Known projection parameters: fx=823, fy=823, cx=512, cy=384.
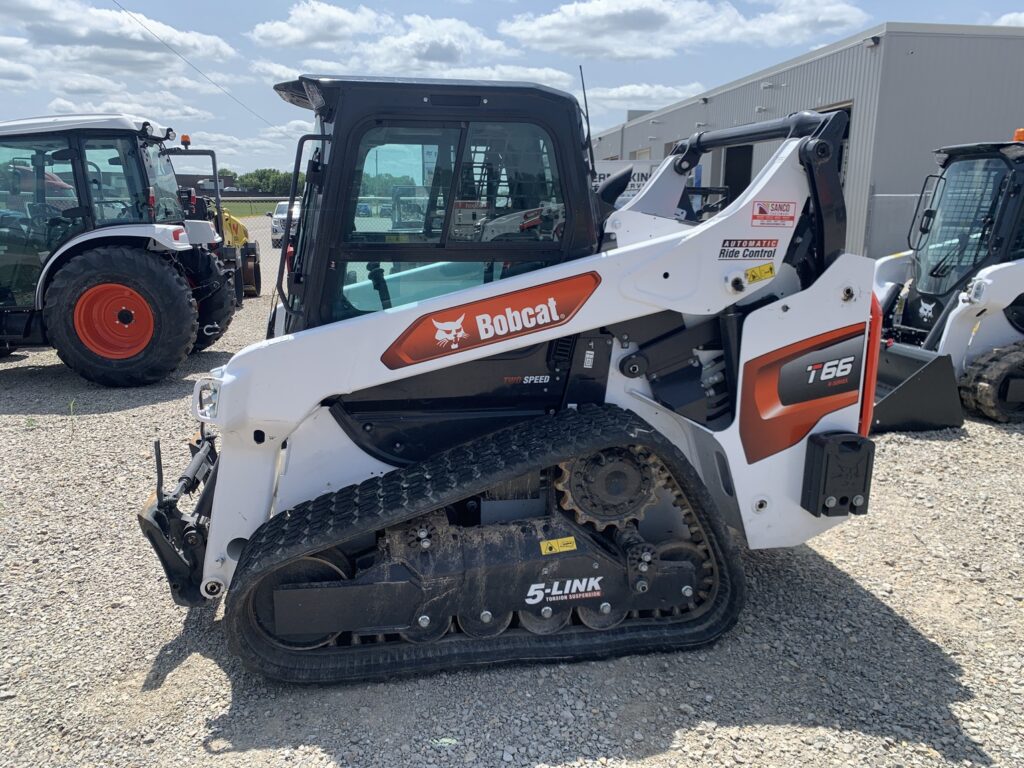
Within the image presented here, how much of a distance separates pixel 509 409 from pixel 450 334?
53cm

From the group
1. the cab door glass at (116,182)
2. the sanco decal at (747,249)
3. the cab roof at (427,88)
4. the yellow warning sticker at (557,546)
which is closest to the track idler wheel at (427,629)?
the yellow warning sticker at (557,546)

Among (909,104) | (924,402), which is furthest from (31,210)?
(909,104)

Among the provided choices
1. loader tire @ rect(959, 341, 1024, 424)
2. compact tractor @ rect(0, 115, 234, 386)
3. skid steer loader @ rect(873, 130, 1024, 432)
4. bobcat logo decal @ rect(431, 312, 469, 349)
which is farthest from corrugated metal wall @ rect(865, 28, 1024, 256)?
bobcat logo decal @ rect(431, 312, 469, 349)

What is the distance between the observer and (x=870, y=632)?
3.81 m

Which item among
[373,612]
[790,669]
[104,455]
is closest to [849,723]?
[790,669]

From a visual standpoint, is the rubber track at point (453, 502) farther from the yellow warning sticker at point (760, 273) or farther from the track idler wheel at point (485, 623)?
the yellow warning sticker at point (760, 273)

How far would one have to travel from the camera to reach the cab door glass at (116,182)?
861 cm

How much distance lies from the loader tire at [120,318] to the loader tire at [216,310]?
114cm

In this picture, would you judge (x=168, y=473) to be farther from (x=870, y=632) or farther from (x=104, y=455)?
(x=870, y=632)

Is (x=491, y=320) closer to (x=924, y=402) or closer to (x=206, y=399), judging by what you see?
(x=206, y=399)

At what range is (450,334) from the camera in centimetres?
344

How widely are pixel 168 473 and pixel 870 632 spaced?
475 cm

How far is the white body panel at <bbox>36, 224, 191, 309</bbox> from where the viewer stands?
854 cm

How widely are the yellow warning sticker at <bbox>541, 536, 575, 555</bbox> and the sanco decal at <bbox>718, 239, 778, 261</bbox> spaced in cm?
139
